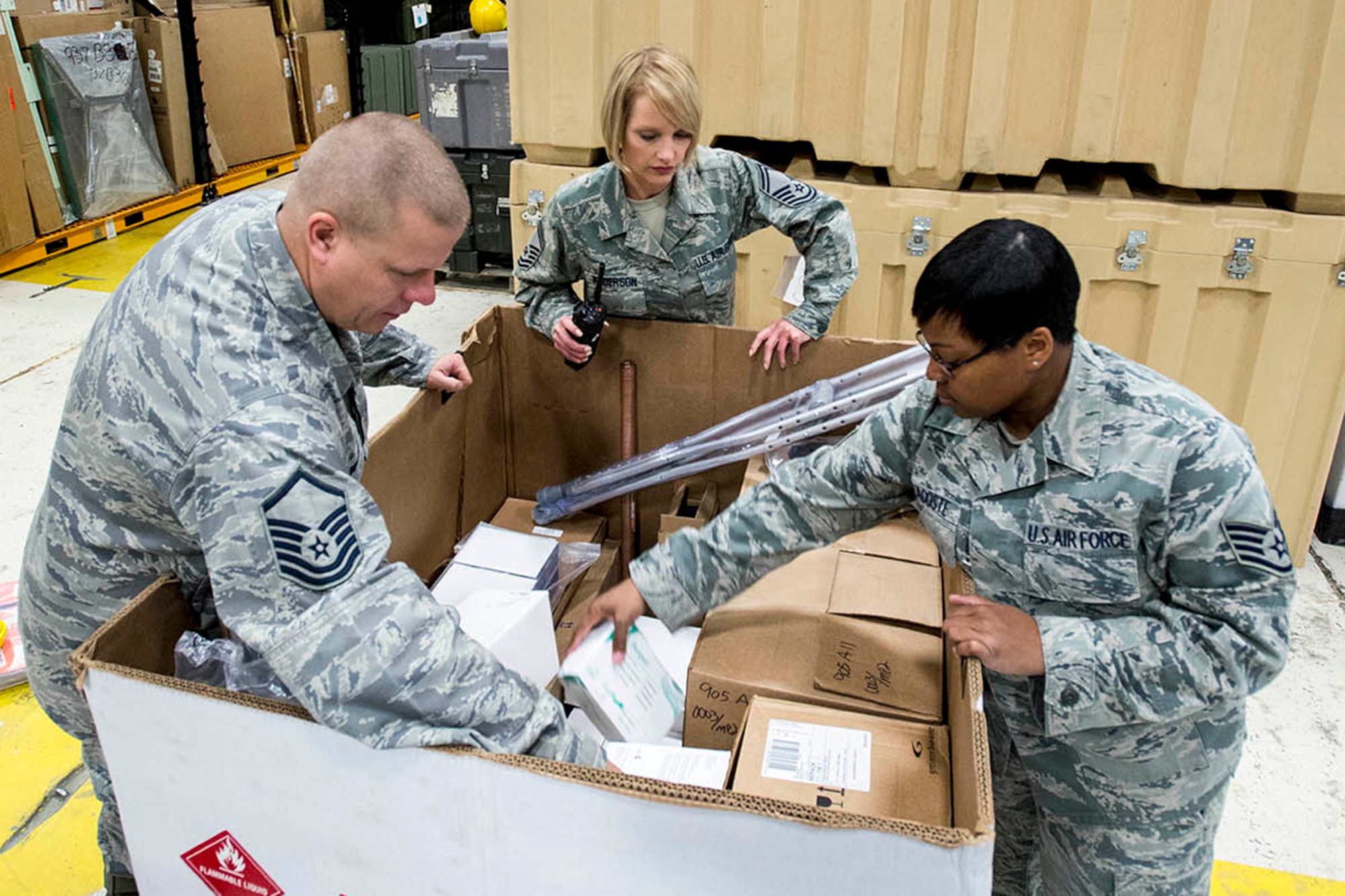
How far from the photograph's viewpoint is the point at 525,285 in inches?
97.1

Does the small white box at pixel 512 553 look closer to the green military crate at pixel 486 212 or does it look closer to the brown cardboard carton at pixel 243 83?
the green military crate at pixel 486 212

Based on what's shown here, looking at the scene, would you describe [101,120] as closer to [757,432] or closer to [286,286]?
[757,432]

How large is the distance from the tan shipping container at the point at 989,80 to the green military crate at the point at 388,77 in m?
5.21

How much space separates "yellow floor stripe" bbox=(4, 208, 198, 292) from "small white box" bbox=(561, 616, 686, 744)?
15.3 feet

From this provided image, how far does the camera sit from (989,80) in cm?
286

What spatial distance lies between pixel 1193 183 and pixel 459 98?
342 cm

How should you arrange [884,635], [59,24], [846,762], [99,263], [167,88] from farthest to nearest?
[167,88] → [99,263] → [59,24] → [884,635] → [846,762]

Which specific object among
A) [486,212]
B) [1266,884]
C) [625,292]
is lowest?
[1266,884]

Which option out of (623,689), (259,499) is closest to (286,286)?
(259,499)

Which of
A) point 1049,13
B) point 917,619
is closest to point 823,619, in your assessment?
point 917,619

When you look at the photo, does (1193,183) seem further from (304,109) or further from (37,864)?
(304,109)

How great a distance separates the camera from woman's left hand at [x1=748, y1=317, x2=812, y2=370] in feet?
7.57

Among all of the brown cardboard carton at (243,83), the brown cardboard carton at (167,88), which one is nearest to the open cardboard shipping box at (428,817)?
the brown cardboard carton at (167,88)

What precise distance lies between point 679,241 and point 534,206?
1.02 meters
